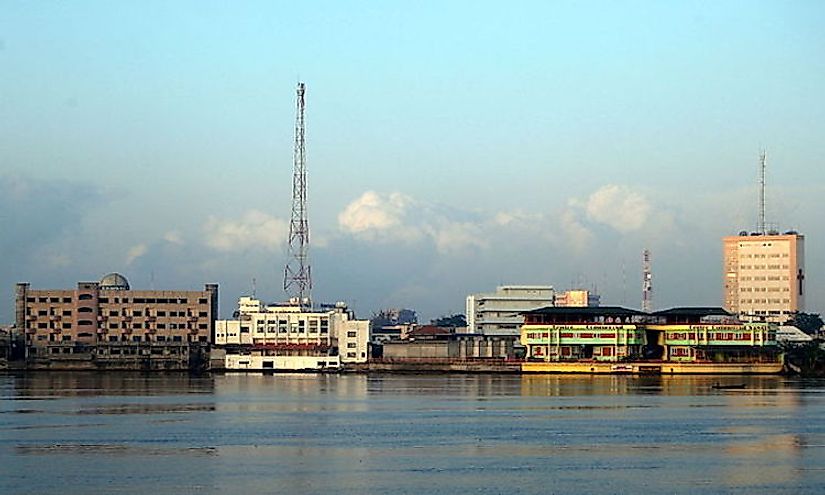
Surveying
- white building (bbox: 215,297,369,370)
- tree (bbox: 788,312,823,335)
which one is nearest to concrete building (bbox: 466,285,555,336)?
white building (bbox: 215,297,369,370)

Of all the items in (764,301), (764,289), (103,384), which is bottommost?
(103,384)

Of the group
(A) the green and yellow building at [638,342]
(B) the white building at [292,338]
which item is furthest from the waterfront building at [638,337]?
(B) the white building at [292,338]

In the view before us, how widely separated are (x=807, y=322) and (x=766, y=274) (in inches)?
648

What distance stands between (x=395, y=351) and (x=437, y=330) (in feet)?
29.9

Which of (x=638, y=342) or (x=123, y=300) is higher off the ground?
(x=123, y=300)

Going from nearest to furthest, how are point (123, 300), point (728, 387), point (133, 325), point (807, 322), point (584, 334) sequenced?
point (728, 387), point (584, 334), point (133, 325), point (123, 300), point (807, 322)

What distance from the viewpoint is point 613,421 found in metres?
55.5

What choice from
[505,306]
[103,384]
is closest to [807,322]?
[505,306]

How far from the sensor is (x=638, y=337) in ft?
339

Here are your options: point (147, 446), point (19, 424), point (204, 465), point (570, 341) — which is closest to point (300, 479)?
point (204, 465)

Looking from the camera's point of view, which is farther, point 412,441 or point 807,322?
point 807,322

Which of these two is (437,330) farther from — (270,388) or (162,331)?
(270,388)

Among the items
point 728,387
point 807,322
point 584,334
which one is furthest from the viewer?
point 807,322

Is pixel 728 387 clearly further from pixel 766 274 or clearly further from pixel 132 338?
pixel 766 274
